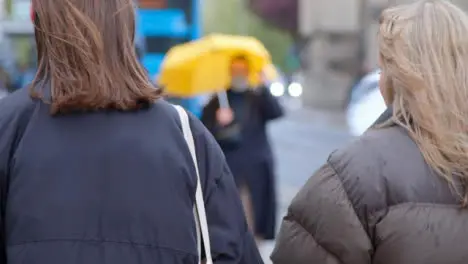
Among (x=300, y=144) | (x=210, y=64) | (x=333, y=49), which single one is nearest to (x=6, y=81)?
(x=210, y=64)

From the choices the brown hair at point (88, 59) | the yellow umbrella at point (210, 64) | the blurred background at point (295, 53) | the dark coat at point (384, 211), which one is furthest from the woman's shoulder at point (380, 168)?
the yellow umbrella at point (210, 64)

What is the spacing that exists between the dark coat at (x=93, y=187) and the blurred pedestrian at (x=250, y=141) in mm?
5494

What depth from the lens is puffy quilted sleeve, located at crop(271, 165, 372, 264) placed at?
268 centimetres

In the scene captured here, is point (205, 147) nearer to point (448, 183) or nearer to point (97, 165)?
point (97, 165)

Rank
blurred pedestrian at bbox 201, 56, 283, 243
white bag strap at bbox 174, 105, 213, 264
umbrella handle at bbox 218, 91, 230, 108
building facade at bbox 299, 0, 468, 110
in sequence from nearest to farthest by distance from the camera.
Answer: white bag strap at bbox 174, 105, 213, 264 → blurred pedestrian at bbox 201, 56, 283, 243 → umbrella handle at bbox 218, 91, 230, 108 → building facade at bbox 299, 0, 468, 110

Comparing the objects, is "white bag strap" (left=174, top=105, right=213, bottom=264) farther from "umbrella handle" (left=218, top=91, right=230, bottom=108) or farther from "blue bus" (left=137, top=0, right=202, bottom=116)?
"blue bus" (left=137, top=0, right=202, bottom=116)

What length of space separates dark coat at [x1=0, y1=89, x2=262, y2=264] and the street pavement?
5.87m

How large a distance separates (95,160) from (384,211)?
0.73 m

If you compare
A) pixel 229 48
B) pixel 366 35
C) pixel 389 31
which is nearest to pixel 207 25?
pixel 366 35

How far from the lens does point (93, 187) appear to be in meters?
2.63

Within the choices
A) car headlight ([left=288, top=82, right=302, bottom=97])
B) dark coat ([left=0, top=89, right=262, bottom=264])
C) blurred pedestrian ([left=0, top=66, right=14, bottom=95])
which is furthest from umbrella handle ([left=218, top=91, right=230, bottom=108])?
car headlight ([left=288, top=82, right=302, bottom=97])

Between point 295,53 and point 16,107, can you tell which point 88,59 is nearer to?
point 16,107

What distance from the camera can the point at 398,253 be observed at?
2656 mm

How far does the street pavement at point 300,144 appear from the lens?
50.2 feet
